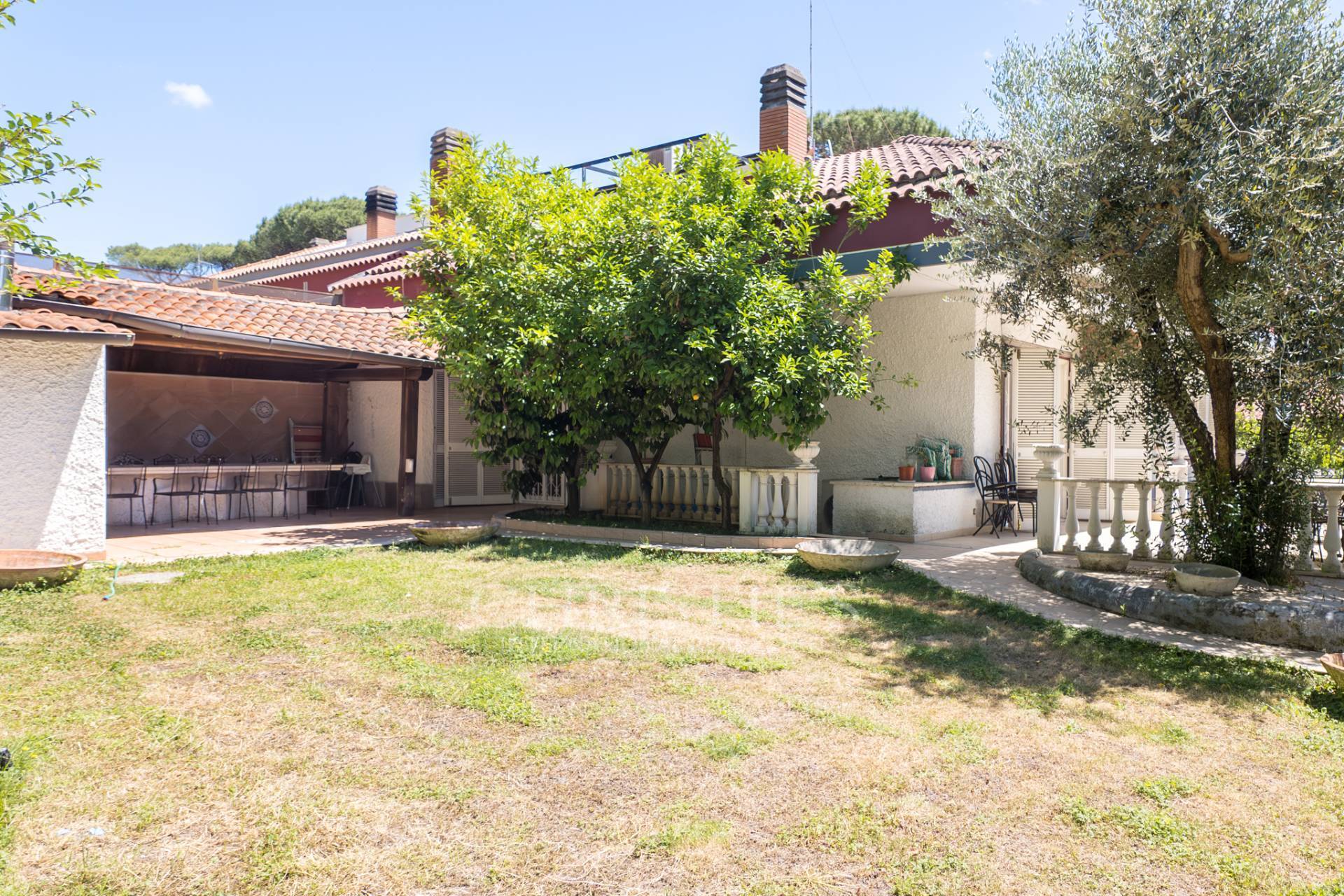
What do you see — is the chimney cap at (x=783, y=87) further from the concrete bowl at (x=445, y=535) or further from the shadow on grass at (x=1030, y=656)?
the shadow on grass at (x=1030, y=656)

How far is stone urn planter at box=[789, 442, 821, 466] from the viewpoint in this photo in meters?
9.60

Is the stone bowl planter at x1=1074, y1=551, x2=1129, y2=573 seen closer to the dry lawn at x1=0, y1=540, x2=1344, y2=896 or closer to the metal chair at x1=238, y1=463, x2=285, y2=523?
the dry lawn at x1=0, y1=540, x2=1344, y2=896

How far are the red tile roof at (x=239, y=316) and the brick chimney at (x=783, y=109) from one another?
6.48m

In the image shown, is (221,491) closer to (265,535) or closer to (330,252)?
(265,535)

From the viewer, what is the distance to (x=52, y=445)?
7.75m

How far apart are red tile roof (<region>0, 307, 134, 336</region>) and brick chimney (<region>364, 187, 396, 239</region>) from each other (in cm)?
1792

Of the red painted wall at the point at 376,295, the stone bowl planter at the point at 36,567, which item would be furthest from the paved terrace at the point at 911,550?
the red painted wall at the point at 376,295

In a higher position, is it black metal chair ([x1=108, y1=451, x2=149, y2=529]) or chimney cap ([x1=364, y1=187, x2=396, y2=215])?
chimney cap ([x1=364, y1=187, x2=396, y2=215])

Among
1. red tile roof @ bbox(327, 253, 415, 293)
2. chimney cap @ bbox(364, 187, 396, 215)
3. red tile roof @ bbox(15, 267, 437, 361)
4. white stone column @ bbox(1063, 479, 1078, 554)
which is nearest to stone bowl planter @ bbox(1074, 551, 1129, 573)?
white stone column @ bbox(1063, 479, 1078, 554)

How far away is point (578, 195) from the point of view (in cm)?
1066

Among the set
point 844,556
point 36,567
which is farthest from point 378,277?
point 844,556

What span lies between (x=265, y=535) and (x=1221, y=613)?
991 cm

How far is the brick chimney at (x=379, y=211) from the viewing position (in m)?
25.0

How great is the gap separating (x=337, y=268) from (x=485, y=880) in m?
21.4
